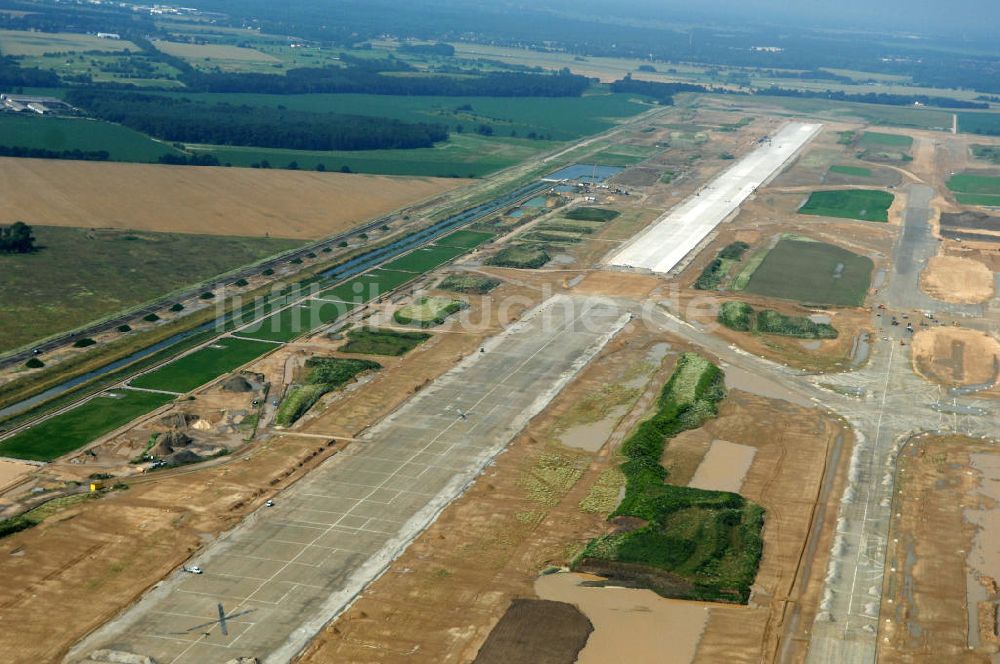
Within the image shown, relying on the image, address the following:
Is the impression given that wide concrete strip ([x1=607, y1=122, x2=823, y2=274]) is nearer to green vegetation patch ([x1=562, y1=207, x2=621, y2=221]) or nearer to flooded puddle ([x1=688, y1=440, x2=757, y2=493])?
green vegetation patch ([x1=562, y1=207, x2=621, y2=221])

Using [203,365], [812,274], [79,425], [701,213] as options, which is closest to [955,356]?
[812,274]

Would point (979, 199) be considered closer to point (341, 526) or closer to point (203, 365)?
point (203, 365)

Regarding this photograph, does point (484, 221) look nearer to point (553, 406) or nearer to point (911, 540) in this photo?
point (553, 406)

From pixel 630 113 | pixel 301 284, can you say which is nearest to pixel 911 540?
pixel 301 284

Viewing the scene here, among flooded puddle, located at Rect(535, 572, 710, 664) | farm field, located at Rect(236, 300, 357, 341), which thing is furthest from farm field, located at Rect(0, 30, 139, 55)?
flooded puddle, located at Rect(535, 572, 710, 664)

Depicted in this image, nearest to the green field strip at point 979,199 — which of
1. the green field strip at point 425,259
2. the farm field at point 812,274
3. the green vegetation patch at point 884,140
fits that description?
the green vegetation patch at point 884,140

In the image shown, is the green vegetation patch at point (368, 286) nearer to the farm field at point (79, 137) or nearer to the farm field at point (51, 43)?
the farm field at point (79, 137)
